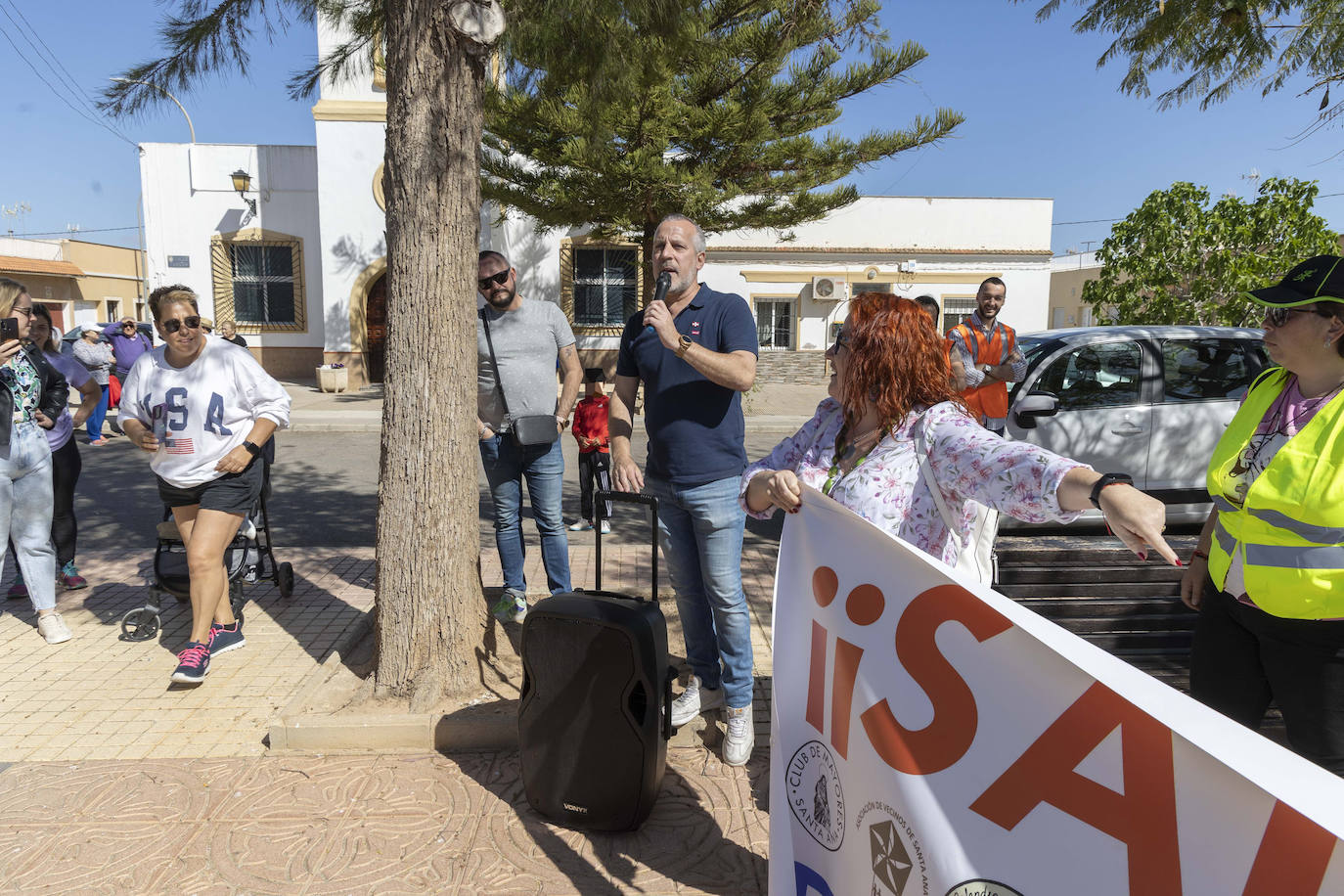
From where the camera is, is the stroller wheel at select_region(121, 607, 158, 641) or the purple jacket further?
the purple jacket

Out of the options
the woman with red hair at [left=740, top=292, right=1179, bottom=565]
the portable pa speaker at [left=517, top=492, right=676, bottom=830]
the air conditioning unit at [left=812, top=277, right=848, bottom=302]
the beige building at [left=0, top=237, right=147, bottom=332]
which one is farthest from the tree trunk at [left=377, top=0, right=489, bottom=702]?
the beige building at [left=0, top=237, right=147, bottom=332]

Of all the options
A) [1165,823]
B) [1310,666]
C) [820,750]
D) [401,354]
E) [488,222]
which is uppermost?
[488,222]

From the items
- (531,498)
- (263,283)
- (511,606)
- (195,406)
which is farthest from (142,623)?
(263,283)

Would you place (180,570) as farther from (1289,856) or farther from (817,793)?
(1289,856)

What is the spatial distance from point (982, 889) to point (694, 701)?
205 centimetres

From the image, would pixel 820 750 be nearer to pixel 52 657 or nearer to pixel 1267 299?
pixel 1267 299

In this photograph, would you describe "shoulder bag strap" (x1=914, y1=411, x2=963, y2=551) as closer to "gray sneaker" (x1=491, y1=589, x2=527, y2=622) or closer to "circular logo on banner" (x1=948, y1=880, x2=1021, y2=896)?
"circular logo on banner" (x1=948, y1=880, x2=1021, y2=896)

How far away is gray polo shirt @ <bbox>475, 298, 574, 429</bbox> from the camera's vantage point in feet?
14.4

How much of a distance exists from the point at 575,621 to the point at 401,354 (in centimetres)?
154

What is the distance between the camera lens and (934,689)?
1581 millimetres

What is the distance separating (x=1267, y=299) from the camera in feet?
7.39

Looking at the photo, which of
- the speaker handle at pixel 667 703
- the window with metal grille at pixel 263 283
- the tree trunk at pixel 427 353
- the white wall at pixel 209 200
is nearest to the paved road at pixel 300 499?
the tree trunk at pixel 427 353

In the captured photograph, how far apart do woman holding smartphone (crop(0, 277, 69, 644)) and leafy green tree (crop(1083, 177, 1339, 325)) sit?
11.7 metres

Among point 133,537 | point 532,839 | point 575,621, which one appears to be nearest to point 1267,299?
point 575,621
